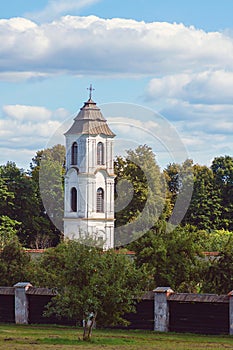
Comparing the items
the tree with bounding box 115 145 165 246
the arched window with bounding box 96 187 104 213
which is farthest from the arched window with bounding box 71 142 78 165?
the tree with bounding box 115 145 165 246

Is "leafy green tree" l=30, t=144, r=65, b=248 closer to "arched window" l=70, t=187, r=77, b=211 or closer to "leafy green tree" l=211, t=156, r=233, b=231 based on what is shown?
"arched window" l=70, t=187, r=77, b=211

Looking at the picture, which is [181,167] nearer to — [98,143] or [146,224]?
[98,143]

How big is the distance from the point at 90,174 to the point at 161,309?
4509cm

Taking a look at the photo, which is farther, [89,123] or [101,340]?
[89,123]

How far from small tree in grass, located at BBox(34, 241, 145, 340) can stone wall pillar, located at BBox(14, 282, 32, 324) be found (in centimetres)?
468

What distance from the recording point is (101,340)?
28.1 m

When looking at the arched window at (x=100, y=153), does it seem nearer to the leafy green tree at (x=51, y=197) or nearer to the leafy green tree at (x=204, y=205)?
the leafy green tree at (x=51, y=197)

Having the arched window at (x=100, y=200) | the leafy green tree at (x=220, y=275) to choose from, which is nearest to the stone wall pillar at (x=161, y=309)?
the leafy green tree at (x=220, y=275)

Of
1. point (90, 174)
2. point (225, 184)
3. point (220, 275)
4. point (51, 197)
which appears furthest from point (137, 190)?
point (220, 275)

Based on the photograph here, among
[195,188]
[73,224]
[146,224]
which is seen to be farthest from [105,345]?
[195,188]

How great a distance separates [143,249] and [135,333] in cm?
809

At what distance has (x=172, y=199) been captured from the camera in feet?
262

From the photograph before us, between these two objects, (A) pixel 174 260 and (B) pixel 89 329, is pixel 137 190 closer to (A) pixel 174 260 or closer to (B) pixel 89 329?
(A) pixel 174 260

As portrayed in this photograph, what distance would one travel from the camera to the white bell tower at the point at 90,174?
75.9m
